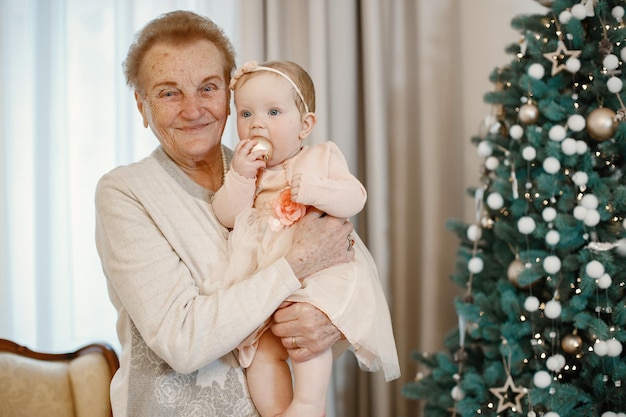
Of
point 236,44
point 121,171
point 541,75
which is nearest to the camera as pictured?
point 121,171

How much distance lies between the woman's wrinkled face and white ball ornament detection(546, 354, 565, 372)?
1294mm

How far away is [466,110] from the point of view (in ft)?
10.6

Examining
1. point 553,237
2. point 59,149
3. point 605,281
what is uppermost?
point 59,149

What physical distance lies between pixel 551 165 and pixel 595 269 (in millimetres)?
357

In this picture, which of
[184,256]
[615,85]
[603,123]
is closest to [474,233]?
[603,123]

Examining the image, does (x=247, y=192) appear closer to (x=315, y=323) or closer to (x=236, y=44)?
(x=315, y=323)

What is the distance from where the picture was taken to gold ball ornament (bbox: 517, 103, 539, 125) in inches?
89.0

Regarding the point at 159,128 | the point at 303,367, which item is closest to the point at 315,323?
the point at 303,367

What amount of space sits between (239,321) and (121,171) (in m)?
0.55

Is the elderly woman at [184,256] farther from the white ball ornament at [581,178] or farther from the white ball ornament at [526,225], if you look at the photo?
the white ball ornament at [581,178]

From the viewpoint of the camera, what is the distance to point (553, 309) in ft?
7.14

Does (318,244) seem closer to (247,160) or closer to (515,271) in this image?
(247,160)

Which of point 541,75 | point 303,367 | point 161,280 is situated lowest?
point 303,367

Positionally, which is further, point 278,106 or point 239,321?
point 278,106
